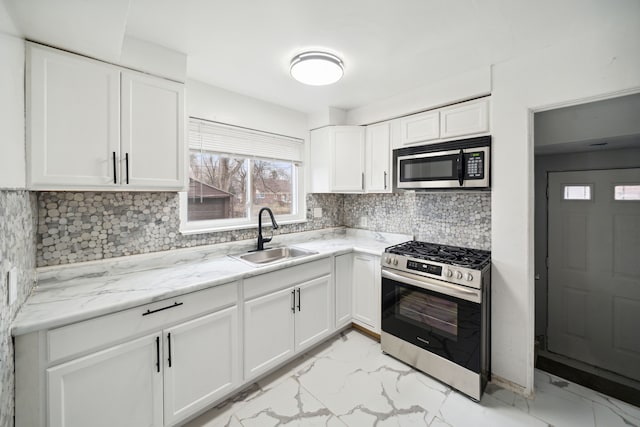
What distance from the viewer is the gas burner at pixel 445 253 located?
6.35 ft

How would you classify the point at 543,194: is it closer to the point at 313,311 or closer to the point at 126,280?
the point at 313,311

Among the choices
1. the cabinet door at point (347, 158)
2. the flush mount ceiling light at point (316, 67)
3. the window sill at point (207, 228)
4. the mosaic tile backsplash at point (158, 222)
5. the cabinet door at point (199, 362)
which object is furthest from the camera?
the cabinet door at point (347, 158)

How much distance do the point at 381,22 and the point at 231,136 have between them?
1.56m

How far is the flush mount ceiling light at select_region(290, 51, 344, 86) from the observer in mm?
1737

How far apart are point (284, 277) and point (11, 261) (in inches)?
56.7

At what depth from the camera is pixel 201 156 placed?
7.53 ft

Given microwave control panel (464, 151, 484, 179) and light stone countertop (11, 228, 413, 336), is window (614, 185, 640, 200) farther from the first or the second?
light stone countertop (11, 228, 413, 336)

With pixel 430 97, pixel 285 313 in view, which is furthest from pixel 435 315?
pixel 430 97

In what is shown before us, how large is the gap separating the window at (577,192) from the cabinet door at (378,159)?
72.6 inches

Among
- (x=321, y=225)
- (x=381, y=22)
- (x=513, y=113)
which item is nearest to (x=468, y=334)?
(x=513, y=113)

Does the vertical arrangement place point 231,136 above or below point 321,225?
above

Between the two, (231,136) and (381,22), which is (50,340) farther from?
(381,22)

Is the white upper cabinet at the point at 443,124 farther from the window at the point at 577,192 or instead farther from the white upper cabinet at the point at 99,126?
the white upper cabinet at the point at 99,126

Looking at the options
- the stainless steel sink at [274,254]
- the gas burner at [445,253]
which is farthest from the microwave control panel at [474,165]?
the stainless steel sink at [274,254]
